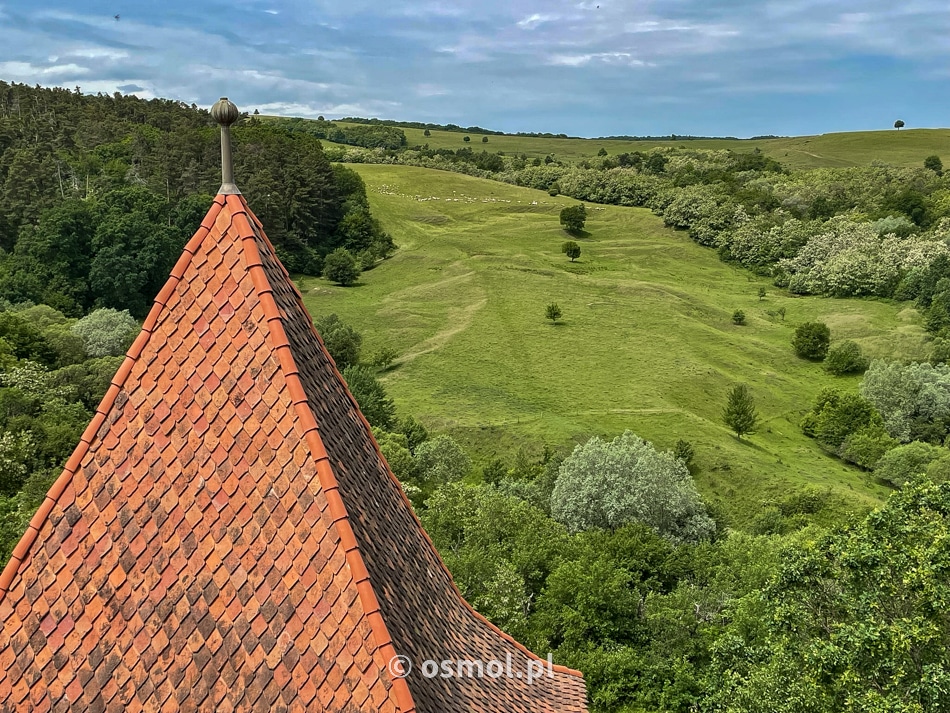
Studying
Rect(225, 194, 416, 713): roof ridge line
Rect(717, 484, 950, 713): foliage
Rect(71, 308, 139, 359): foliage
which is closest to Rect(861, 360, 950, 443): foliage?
Rect(717, 484, 950, 713): foliage

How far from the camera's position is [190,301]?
5883 mm

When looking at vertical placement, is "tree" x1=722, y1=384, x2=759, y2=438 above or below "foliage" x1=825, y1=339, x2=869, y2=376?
below

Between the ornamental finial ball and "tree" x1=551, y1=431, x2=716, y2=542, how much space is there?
35289mm

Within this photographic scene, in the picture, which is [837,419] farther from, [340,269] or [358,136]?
[358,136]

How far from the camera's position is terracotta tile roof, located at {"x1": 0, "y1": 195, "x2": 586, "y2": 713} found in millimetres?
5023

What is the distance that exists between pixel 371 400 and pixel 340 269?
158 feet

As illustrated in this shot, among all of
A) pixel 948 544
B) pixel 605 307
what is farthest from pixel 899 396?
pixel 948 544

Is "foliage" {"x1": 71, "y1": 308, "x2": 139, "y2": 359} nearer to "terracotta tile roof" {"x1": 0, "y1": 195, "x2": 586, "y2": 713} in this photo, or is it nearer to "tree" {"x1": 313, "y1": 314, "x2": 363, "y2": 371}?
"tree" {"x1": 313, "y1": 314, "x2": 363, "y2": 371}

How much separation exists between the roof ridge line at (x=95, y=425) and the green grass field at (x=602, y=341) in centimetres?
4691

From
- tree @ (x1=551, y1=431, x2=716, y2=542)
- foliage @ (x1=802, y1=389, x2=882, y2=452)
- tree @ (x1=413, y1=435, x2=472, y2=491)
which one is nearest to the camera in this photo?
tree @ (x1=551, y1=431, x2=716, y2=542)

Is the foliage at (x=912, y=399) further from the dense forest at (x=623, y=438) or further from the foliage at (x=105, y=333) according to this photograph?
the foliage at (x=105, y=333)

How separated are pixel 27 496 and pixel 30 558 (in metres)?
32.9

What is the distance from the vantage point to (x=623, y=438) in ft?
143

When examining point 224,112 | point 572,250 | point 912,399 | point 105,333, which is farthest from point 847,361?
point 224,112
